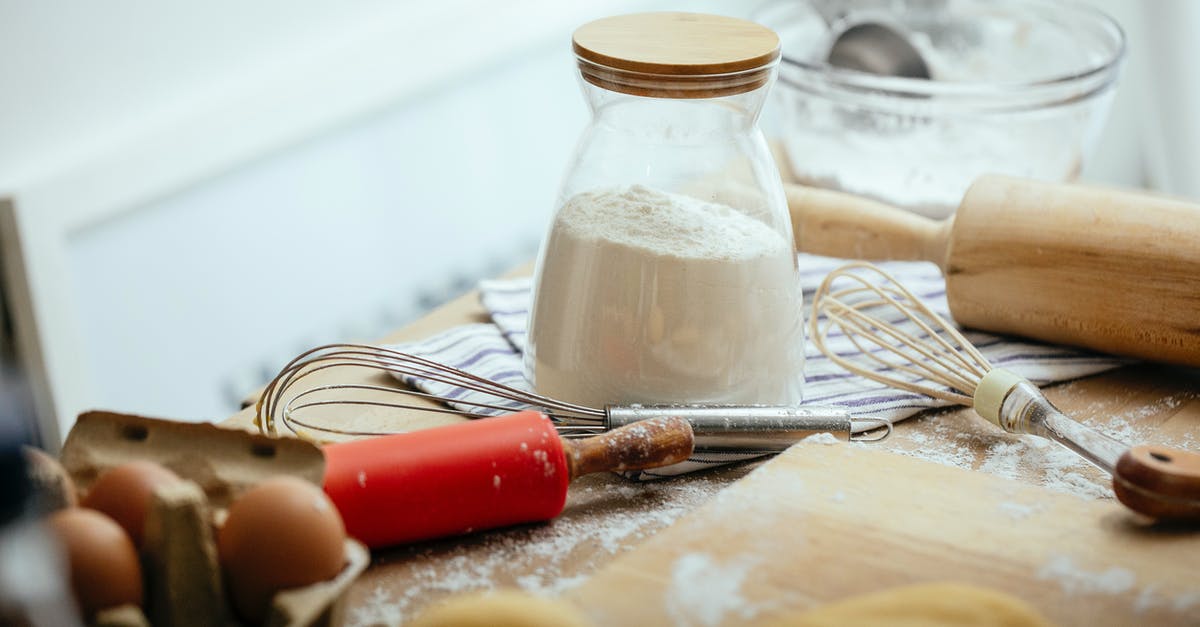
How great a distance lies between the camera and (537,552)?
0.55 metres

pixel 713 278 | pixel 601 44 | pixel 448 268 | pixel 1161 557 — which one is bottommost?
pixel 448 268

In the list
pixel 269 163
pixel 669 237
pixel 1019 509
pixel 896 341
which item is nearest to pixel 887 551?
pixel 1019 509

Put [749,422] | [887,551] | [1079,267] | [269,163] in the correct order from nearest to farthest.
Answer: [887,551]
[749,422]
[1079,267]
[269,163]

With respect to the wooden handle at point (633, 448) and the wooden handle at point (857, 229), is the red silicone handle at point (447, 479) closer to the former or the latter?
the wooden handle at point (633, 448)

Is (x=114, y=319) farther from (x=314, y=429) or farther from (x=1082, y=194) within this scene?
(x=1082, y=194)

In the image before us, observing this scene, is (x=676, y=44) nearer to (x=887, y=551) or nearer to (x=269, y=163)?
(x=887, y=551)

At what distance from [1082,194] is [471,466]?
464mm

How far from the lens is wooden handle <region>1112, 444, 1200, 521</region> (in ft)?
1.71

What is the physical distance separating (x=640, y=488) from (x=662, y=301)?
10cm

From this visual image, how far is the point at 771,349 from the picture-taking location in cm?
63

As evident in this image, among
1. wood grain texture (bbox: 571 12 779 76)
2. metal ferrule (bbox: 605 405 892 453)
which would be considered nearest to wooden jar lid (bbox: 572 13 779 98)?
wood grain texture (bbox: 571 12 779 76)

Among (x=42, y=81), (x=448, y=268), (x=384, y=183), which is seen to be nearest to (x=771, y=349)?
(x=42, y=81)

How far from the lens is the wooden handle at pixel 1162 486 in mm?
521

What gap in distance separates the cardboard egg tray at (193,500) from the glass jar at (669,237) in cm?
18
